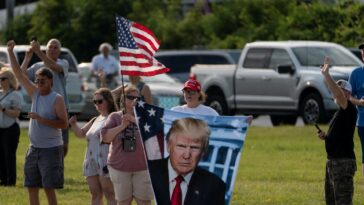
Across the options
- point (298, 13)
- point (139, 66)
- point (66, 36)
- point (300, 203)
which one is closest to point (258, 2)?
point (298, 13)

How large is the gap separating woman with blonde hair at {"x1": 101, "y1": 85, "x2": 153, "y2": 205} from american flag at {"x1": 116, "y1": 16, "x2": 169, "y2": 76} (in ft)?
0.94

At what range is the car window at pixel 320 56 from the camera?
2628cm

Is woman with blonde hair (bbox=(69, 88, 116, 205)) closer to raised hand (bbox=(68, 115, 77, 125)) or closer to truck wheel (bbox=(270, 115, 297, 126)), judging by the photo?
raised hand (bbox=(68, 115, 77, 125))

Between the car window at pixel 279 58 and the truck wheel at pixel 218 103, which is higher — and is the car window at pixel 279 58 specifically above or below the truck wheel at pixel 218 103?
above

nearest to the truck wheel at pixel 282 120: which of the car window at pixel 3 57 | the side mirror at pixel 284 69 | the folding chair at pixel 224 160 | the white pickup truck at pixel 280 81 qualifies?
the white pickup truck at pixel 280 81

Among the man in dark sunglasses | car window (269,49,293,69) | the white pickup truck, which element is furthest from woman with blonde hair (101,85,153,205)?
car window (269,49,293,69)

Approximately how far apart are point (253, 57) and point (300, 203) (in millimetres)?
14219

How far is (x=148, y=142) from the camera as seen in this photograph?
923cm

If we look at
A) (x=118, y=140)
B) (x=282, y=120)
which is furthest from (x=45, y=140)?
(x=282, y=120)

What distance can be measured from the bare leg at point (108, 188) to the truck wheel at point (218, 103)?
16046 millimetres

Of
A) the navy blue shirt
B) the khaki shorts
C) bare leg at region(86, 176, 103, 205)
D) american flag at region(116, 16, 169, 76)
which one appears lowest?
bare leg at region(86, 176, 103, 205)

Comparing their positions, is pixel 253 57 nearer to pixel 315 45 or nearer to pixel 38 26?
pixel 315 45

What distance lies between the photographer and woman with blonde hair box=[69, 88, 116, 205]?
1219 cm

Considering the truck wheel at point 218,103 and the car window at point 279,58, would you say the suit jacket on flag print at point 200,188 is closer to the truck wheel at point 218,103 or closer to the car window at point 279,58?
the car window at point 279,58
